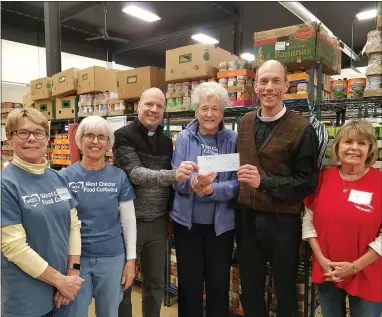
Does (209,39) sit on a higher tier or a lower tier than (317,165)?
higher

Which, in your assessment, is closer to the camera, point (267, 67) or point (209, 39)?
point (267, 67)

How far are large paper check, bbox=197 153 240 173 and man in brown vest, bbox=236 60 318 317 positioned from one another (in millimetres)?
52

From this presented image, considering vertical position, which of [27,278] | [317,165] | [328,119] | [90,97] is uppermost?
[90,97]

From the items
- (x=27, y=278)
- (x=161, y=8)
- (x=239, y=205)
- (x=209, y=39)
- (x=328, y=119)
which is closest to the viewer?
(x=27, y=278)

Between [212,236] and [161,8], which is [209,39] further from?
[212,236]

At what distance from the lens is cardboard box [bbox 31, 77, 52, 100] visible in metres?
4.40

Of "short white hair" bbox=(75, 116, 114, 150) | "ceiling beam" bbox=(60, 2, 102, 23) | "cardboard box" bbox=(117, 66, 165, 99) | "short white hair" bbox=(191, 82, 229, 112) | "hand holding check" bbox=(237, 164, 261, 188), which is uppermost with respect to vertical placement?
"ceiling beam" bbox=(60, 2, 102, 23)

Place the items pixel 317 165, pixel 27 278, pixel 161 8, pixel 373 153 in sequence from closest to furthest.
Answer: pixel 27 278
pixel 373 153
pixel 317 165
pixel 161 8

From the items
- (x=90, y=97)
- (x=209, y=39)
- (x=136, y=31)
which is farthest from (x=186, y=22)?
(x=90, y=97)

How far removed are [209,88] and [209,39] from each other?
285 inches

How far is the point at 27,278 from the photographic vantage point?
4.43 feet

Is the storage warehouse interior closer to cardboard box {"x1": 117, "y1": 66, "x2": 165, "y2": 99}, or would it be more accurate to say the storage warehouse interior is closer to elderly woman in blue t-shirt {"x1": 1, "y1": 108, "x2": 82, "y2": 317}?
cardboard box {"x1": 117, "y1": 66, "x2": 165, "y2": 99}

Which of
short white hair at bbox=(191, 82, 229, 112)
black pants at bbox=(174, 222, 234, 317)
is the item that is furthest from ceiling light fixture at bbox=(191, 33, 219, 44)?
black pants at bbox=(174, 222, 234, 317)

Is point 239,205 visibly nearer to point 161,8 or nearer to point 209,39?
point 161,8
